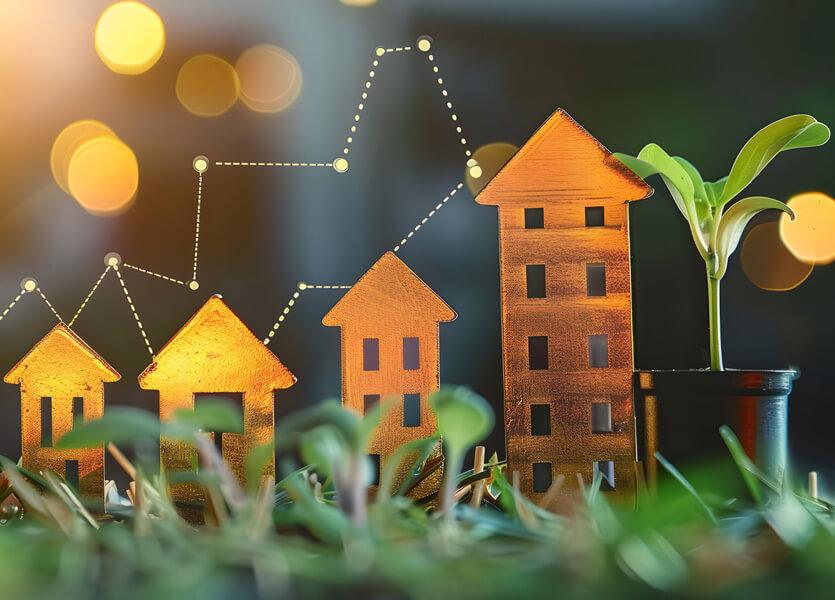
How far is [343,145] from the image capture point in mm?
917

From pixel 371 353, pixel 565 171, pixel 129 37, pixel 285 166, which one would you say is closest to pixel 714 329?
pixel 565 171

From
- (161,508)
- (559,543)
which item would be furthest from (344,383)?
(559,543)

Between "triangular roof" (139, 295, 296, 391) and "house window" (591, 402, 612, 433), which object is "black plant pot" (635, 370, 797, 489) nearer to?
"house window" (591, 402, 612, 433)

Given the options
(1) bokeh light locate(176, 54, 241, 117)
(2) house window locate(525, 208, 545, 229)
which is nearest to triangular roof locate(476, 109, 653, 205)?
(2) house window locate(525, 208, 545, 229)

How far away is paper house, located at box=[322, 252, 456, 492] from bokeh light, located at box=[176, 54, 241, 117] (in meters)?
0.40

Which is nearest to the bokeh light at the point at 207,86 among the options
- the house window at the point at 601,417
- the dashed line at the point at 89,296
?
the dashed line at the point at 89,296

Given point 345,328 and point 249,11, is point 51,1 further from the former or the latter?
point 345,328

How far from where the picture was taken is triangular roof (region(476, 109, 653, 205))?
63 centimetres

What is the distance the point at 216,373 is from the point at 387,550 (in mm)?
291

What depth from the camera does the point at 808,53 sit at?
2.98 ft

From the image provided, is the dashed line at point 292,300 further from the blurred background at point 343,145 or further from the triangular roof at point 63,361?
the triangular roof at point 63,361

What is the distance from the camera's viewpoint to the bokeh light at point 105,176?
910 mm

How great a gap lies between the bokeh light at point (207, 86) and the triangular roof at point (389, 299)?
395mm

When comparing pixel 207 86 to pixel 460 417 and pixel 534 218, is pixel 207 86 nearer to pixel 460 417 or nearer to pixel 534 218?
pixel 534 218
